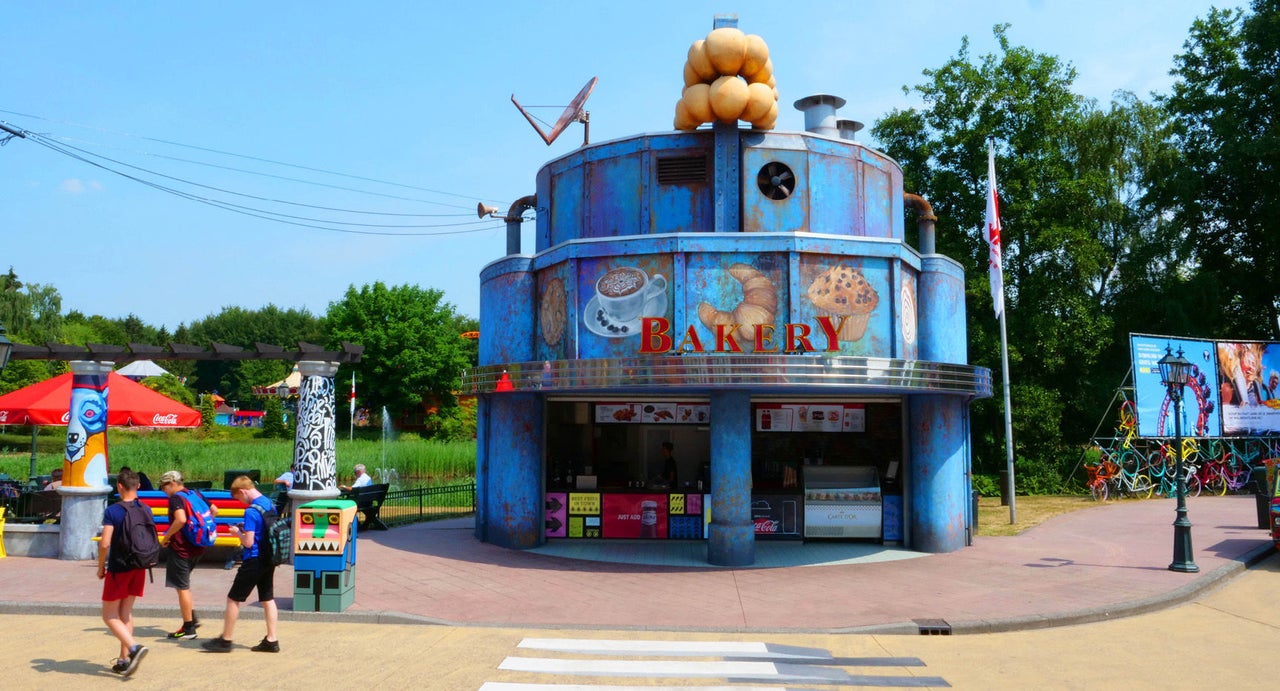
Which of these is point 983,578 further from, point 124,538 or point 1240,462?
point 1240,462

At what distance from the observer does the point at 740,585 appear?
43.8 feet

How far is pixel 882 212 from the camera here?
17.5 m

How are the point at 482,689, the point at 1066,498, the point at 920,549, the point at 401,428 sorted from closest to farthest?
1. the point at 482,689
2. the point at 920,549
3. the point at 1066,498
4. the point at 401,428

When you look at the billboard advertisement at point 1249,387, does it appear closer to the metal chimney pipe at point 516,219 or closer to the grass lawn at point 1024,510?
the grass lawn at point 1024,510

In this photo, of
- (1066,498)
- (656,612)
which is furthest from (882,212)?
(1066,498)

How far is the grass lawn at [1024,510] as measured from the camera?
68.1 ft

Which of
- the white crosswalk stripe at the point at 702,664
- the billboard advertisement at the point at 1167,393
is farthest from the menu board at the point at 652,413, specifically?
the billboard advertisement at the point at 1167,393

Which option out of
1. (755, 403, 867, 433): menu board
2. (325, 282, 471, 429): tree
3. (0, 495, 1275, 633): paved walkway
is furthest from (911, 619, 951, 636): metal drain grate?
(325, 282, 471, 429): tree

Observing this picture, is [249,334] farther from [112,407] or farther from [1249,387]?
[1249,387]

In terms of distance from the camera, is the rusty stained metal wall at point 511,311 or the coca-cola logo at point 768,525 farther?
the coca-cola logo at point 768,525

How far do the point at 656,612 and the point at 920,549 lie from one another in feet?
24.2

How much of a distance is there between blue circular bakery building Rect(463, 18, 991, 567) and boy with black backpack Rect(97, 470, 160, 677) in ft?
23.8

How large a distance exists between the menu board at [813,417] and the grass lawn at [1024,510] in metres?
4.32

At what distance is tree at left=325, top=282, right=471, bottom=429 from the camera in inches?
2336
